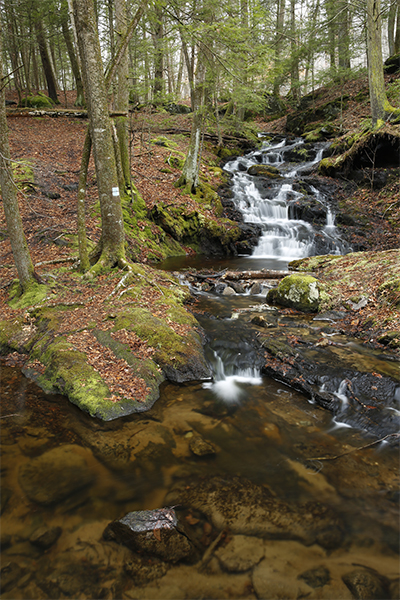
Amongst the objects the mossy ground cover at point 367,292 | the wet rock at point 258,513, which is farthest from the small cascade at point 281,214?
the wet rock at point 258,513

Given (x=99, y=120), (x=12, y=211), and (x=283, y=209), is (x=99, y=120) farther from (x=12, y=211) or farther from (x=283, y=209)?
(x=283, y=209)

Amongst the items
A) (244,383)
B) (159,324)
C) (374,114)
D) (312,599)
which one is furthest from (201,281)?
(374,114)

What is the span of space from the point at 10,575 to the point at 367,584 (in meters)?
2.75

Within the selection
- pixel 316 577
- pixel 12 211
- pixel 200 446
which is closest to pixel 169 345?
pixel 200 446

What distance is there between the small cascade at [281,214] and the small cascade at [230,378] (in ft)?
24.0

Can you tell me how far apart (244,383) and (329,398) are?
1307 millimetres

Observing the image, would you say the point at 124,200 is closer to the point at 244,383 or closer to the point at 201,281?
the point at 201,281

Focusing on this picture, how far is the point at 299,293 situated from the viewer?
764 cm

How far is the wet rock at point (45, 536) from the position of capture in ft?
9.18

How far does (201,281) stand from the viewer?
9719 mm

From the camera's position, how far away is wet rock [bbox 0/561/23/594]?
2.48m

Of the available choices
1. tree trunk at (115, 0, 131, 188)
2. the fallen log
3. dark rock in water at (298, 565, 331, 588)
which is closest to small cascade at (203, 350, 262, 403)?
dark rock in water at (298, 565, 331, 588)

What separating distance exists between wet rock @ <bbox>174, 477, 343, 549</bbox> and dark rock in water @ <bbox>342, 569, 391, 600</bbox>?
0.84 ft

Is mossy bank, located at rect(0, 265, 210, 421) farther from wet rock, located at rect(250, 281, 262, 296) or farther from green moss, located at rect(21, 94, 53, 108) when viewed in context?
green moss, located at rect(21, 94, 53, 108)
